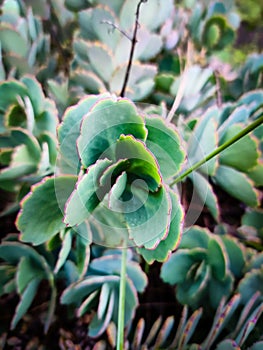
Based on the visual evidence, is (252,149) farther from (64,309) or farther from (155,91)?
(64,309)

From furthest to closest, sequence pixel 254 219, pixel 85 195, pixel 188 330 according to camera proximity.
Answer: pixel 254 219 < pixel 188 330 < pixel 85 195

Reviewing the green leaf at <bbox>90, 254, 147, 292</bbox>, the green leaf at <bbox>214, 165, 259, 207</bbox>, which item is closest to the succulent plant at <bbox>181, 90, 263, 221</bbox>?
the green leaf at <bbox>214, 165, 259, 207</bbox>

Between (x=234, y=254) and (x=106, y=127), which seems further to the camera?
(x=234, y=254)

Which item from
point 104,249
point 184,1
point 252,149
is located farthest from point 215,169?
point 184,1

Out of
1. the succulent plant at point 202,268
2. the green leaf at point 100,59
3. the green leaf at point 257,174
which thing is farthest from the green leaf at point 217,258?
the green leaf at point 100,59

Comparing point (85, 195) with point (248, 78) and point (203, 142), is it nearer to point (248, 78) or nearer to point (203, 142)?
point (203, 142)

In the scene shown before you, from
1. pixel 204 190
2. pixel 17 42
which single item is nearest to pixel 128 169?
pixel 204 190

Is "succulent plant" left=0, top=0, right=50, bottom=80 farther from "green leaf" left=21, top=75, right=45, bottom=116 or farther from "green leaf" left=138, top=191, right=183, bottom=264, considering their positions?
"green leaf" left=138, top=191, right=183, bottom=264

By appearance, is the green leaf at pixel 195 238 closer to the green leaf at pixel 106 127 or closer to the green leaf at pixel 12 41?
the green leaf at pixel 106 127
